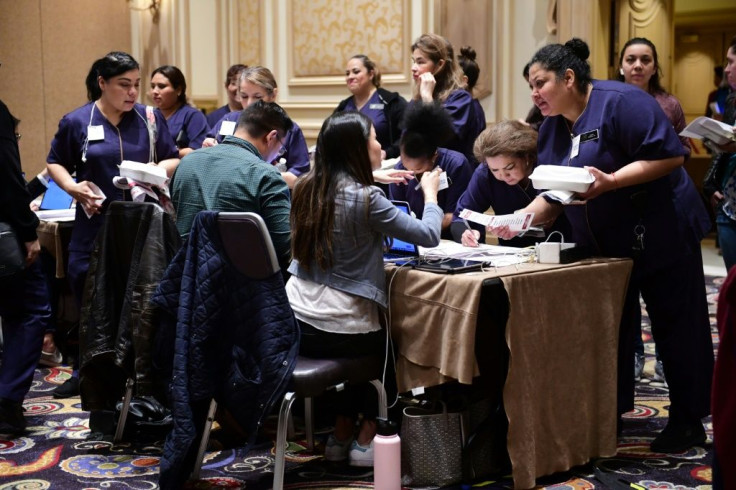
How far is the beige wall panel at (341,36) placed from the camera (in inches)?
279

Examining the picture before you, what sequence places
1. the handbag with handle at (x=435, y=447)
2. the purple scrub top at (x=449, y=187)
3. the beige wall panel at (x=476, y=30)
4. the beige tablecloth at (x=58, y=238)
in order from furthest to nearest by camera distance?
the beige wall panel at (x=476, y=30)
the beige tablecloth at (x=58, y=238)
the purple scrub top at (x=449, y=187)
the handbag with handle at (x=435, y=447)

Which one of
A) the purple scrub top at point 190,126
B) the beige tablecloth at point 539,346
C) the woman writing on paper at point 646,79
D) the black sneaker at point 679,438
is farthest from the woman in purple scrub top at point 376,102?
the black sneaker at point 679,438

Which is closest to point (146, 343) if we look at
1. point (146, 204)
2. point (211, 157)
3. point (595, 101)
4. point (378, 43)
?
point (146, 204)

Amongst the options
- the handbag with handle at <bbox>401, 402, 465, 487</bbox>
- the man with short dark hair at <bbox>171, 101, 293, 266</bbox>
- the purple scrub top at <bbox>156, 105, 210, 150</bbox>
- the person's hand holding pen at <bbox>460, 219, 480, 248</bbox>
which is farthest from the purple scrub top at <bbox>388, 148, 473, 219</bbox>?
the purple scrub top at <bbox>156, 105, 210, 150</bbox>

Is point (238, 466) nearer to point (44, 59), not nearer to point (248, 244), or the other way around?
point (248, 244)

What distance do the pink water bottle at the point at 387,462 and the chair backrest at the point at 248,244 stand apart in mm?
604

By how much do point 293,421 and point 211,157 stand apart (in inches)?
42.9

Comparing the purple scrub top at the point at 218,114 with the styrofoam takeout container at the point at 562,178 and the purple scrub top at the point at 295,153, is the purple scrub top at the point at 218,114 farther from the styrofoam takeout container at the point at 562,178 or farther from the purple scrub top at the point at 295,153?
the styrofoam takeout container at the point at 562,178

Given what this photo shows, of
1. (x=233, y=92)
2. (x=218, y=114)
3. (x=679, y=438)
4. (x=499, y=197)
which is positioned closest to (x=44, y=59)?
(x=218, y=114)

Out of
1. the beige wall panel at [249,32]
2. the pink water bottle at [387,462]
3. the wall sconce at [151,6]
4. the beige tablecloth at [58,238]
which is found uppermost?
the wall sconce at [151,6]

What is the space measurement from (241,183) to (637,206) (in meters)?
1.35

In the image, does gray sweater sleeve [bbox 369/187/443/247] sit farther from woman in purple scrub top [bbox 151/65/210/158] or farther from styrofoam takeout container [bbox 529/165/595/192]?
woman in purple scrub top [bbox 151/65/210/158]

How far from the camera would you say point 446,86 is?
15.5 feet

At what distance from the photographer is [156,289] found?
305cm
